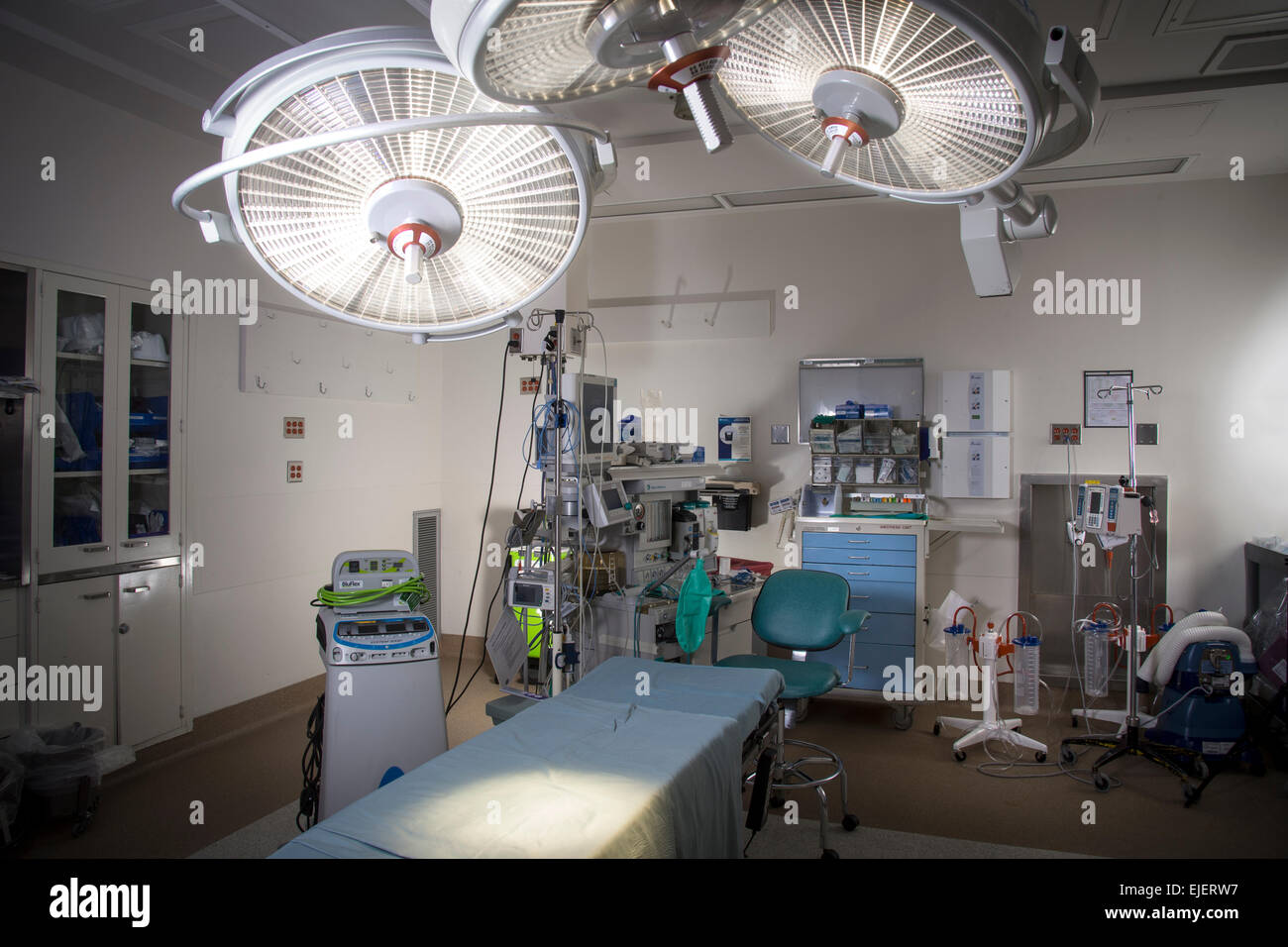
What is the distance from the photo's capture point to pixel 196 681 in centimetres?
405

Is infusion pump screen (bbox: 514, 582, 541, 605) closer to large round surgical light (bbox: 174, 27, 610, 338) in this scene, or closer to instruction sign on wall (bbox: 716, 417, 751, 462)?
instruction sign on wall (bbox: 716, 417, 751, 462)

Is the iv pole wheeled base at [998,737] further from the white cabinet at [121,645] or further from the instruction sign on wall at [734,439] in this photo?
the white cabinet at [121,645]

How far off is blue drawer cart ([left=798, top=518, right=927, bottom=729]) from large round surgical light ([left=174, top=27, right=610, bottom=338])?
3.93m

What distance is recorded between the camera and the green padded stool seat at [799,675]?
3.30 meters

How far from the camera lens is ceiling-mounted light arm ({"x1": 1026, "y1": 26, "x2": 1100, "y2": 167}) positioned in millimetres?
826

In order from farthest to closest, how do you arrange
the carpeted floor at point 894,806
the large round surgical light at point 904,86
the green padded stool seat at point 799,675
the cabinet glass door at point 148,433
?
the cabinet glass door at point 148,433
the green padded stool seat at point 799,675
the carpeted floor at point 894,806
the large round surgical light at point 904,86

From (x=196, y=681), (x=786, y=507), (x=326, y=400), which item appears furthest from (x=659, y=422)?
(x=196, y=681)

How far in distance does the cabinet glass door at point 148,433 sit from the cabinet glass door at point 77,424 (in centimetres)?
7

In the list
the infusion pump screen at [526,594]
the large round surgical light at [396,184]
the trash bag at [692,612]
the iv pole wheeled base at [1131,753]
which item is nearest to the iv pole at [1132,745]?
the iv pole wheeled base at [1131,753]

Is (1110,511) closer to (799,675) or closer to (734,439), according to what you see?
(799,675)

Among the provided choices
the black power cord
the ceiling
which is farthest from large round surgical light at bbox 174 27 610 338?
the black power cord

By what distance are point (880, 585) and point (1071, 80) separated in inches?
160

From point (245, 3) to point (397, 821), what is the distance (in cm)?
278
